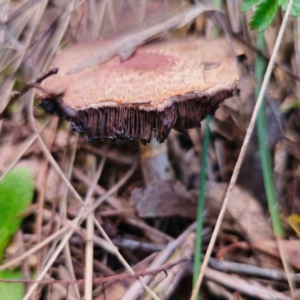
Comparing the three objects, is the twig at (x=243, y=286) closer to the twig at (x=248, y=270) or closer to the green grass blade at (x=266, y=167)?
the twig at (x=248, y=270)

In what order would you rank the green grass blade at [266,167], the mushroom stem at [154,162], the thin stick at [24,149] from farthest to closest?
the mushroom stem at [154,162], the thin stick at [24,149], the green grass blade at [266,167]

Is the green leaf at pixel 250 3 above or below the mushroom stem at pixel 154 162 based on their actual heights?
above

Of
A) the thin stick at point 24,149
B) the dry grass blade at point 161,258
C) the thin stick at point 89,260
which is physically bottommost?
the dry grass blade at point 161,258

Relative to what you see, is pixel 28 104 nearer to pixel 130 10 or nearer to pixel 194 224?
pixel 130 10

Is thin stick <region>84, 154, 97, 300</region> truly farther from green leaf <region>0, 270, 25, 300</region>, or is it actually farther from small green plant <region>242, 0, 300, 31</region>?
small green plant <region>242, 0, 300, 31</region>

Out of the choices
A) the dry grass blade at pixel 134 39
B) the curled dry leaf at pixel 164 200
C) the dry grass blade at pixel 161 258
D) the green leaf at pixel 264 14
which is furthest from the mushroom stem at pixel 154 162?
the green leaf at pixel 264 14

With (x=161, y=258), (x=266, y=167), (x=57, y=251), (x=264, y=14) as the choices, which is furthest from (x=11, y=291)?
(x=264, y=14)
